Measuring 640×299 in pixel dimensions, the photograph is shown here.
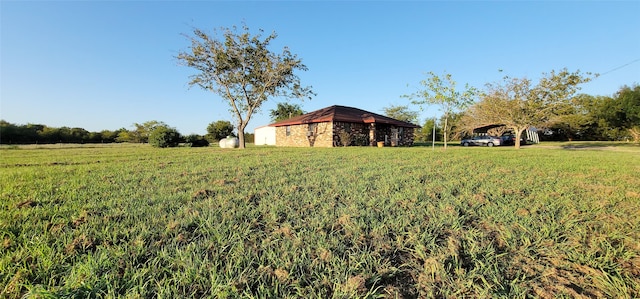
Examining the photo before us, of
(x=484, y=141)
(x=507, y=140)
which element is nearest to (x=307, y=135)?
(x=484, y=141)

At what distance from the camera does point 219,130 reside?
3291 centimetres

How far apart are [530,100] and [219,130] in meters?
31.1

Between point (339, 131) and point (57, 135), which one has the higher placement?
point (57, 135)

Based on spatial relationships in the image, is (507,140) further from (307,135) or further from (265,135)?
(265,135)

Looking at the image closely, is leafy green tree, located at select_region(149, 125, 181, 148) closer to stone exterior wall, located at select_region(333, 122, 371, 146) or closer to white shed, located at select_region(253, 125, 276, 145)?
white shed, located at select_region(253, 125, 276, 145)

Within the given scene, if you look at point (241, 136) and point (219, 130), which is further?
point (219, 130)

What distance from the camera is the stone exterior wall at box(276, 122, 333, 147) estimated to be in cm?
1936

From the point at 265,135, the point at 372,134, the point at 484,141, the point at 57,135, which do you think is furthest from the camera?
the point at 265,135

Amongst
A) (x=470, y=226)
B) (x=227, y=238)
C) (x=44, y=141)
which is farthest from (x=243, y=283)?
(x=44, y=141)

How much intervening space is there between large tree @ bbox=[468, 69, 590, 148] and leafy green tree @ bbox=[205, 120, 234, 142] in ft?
93.1

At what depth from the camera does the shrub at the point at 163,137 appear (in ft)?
61.1

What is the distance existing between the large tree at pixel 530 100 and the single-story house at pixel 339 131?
7.60 m

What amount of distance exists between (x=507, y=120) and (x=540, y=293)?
1880 centimetres

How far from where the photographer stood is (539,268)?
1.66 meters
